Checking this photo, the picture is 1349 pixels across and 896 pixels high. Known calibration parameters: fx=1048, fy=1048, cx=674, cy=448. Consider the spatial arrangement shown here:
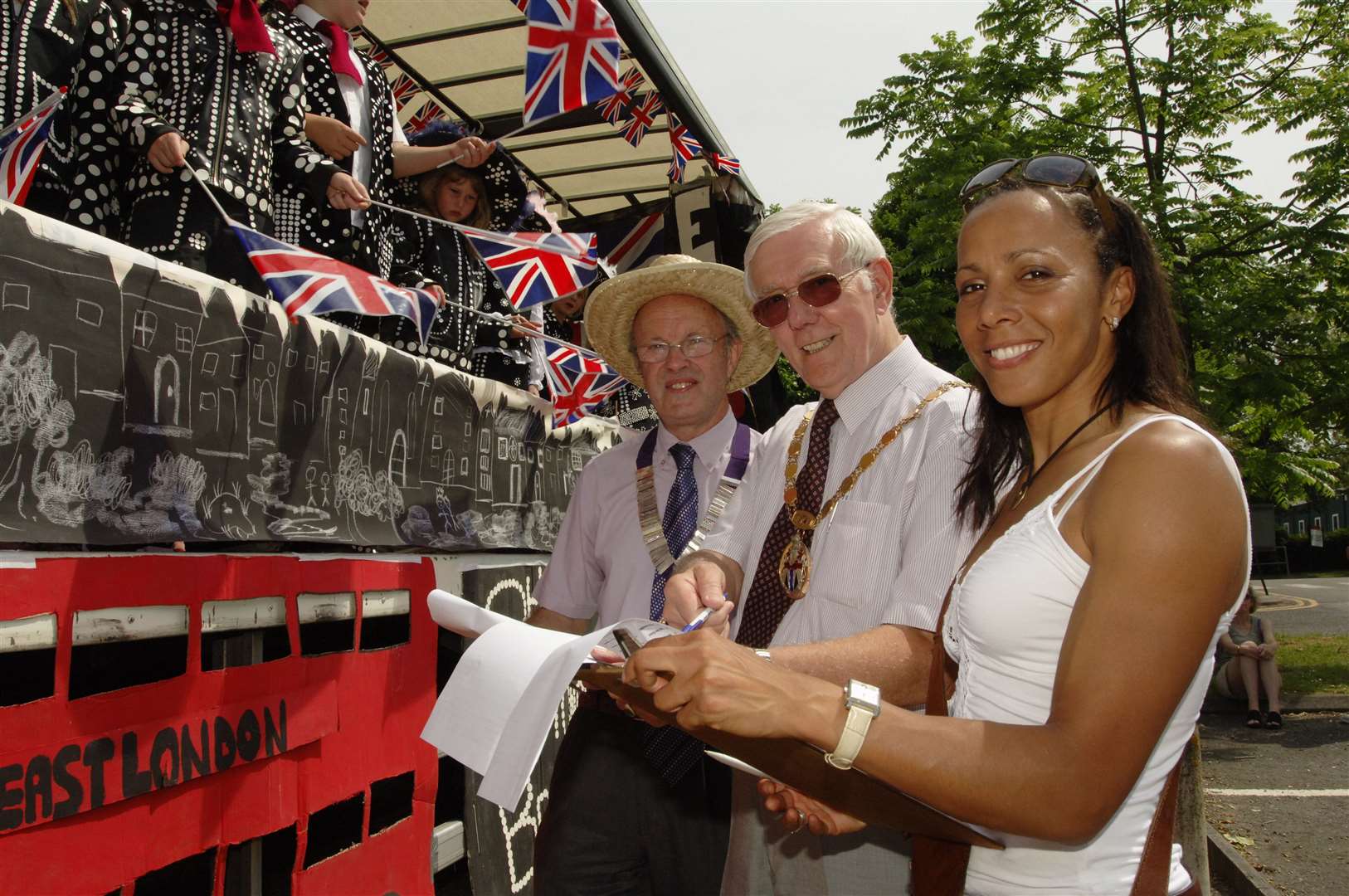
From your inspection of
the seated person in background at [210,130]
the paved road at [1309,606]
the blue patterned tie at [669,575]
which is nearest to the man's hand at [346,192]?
the seated person in background at [210,130]

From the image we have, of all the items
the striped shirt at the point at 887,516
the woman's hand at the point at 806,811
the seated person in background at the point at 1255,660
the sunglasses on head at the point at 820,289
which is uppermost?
the sunglasses on head at the point at 820,289

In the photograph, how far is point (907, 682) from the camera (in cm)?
204

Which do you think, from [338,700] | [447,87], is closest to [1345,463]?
[447,87]

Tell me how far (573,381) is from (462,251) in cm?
87

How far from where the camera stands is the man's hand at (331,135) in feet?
12.9

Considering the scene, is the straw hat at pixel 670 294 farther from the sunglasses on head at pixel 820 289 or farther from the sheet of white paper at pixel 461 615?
the sheet of white paper at pixel 461 615

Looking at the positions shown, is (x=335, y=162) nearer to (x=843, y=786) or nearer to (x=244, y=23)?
(x=244, y=23)

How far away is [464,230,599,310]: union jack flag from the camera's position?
14.9 feet

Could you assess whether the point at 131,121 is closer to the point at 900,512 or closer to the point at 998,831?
the point at 900,512

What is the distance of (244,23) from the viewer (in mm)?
3541

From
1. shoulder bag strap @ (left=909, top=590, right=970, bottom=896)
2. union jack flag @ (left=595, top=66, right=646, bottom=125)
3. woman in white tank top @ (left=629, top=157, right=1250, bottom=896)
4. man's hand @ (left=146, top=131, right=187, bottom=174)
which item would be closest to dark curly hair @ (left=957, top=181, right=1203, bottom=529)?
woman in white tank top @ (left=629, top=157, right=1250, bottom=896)

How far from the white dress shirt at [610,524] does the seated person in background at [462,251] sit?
1542mm

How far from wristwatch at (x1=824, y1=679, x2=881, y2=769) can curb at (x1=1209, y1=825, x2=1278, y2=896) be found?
5.52 meters

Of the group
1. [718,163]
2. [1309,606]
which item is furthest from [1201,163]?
[1309,606]
